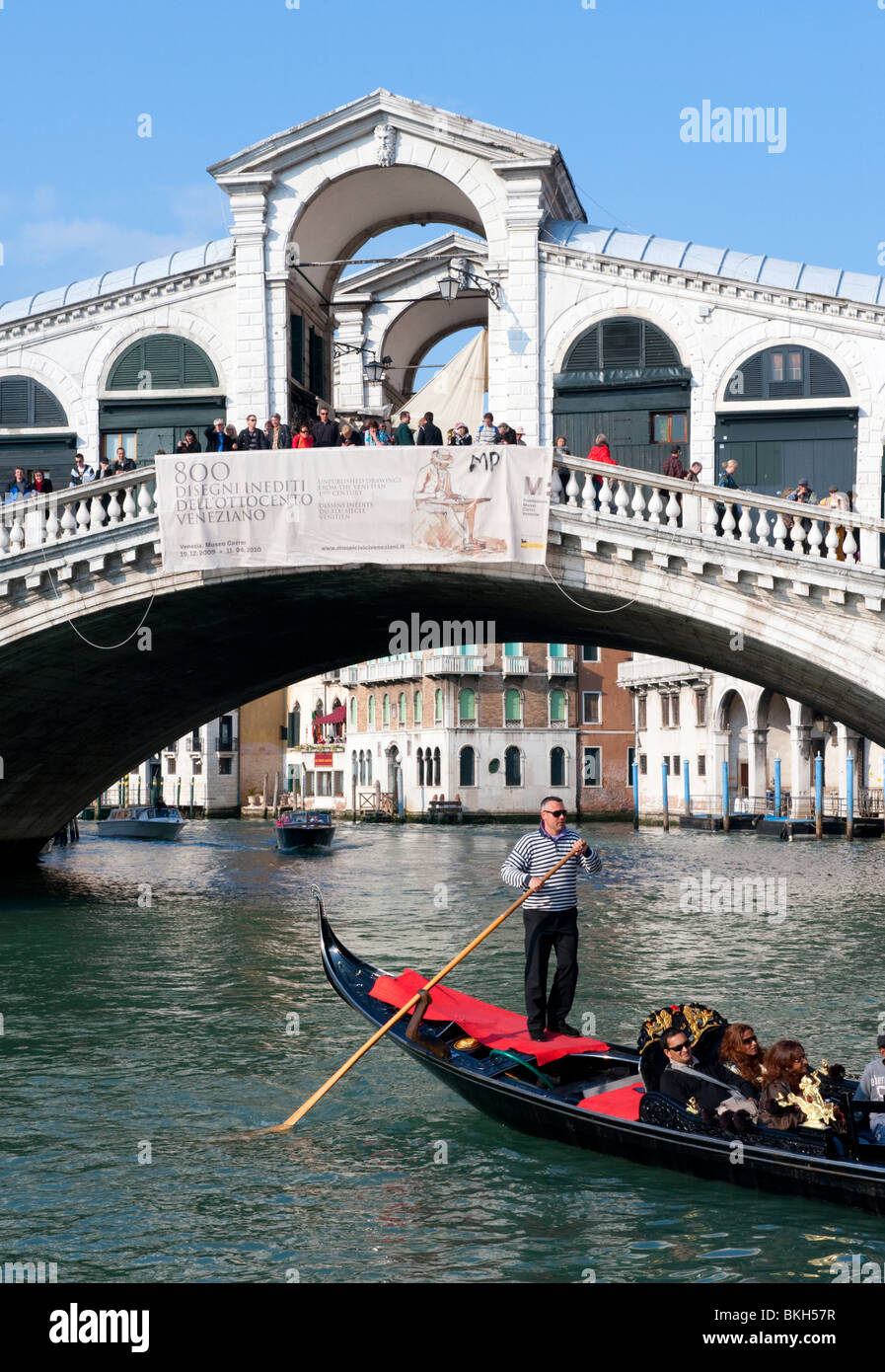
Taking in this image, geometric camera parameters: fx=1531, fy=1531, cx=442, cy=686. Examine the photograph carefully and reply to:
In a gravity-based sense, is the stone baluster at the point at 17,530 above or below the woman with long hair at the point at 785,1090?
above

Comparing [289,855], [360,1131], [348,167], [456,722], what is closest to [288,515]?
[348,167]

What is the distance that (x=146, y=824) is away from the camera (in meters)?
45.2

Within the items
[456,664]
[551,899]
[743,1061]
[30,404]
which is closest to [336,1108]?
[551,899]

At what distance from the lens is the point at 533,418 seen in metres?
19.8

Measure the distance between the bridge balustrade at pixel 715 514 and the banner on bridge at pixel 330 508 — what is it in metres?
1.00

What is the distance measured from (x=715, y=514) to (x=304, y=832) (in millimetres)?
23218

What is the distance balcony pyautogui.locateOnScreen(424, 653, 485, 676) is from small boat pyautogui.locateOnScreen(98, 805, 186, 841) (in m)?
14.7

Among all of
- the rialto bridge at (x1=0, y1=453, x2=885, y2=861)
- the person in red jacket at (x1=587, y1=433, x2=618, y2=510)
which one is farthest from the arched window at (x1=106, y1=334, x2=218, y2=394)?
the person in red jacket at (x1=587, y1=433, x2=618, y2=510)

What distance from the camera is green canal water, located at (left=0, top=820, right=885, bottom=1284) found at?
702cm

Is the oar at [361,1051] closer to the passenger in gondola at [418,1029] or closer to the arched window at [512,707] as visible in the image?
the passenger in gondola at [418,1029]

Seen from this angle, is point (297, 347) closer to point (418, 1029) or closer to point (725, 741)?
point (418, 1029)

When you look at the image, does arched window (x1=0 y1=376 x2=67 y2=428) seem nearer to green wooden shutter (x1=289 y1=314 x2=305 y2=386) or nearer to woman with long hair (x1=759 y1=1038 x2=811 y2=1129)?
green wooden shutter (x1=289 y1=314 x2=305 y2=386)

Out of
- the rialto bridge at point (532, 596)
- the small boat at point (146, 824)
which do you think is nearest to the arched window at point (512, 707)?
the small boat at point (146, 824)

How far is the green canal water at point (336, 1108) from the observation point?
23.0 ft
